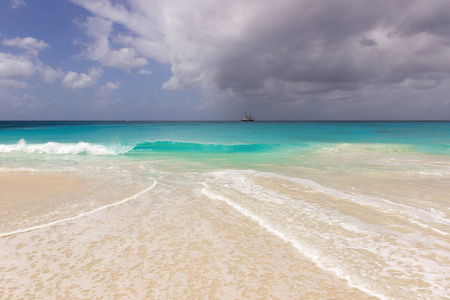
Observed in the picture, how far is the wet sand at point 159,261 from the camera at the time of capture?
9.94ft

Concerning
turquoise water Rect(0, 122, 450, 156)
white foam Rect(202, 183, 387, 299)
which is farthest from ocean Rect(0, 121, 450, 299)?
turquoise water Rect(0, 122, 450, 156)

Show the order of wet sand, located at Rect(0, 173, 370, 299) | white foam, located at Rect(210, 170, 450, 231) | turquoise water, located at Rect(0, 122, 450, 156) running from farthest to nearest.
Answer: turquoise water, located at Rect(0, 122, 450, 156)
white foam, located at Rect(210, 170, 450, 231)
wet sand, located at Rect(0, 173, 370, 299)

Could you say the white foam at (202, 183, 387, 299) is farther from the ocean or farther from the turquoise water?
the turquoise water

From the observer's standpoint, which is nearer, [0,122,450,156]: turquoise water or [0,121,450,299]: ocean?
[0,121,450,299]: ocean

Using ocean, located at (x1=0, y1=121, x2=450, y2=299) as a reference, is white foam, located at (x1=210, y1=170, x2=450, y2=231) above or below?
below

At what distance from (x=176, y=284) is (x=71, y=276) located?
1.41 metres

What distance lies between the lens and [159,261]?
3.71 metres

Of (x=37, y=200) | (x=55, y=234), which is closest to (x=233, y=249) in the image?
(x=55, y=234)

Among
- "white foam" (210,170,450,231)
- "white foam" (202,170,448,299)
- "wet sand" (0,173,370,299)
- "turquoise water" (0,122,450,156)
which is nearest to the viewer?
"wet sand" (0,173,370,299)

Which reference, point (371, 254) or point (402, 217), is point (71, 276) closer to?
point (371, 254)

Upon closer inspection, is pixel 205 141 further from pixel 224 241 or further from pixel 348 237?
pixel 348 237

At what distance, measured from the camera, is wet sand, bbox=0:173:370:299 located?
9.94ft

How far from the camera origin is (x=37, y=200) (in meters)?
6.75

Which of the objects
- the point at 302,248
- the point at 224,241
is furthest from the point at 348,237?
the point at 224,241
